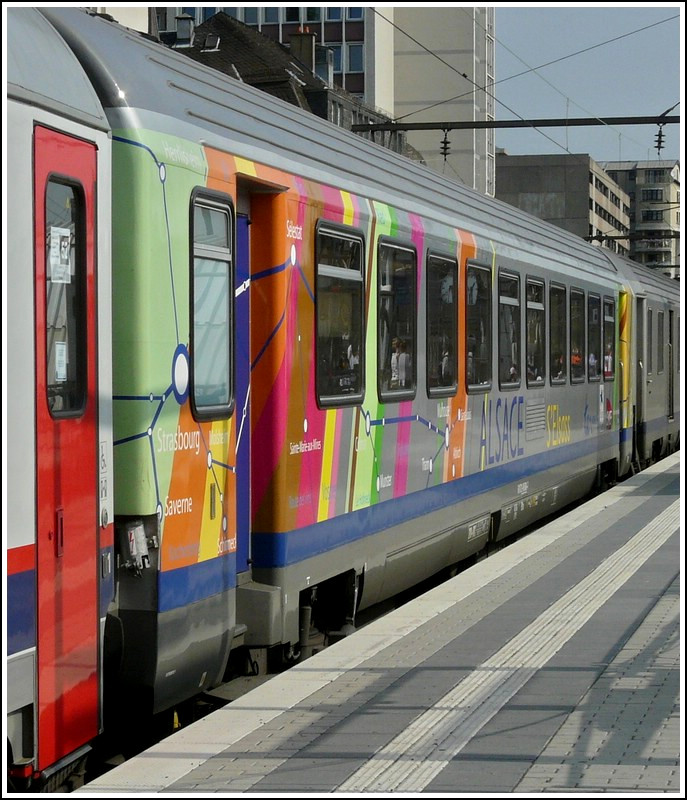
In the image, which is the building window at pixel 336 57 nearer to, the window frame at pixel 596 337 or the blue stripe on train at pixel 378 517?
the window frame at pixel 596 337

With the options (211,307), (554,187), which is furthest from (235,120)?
(554,187)

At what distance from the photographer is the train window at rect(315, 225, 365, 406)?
8.62 meters

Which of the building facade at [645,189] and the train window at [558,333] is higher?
the building facade at [645,189]

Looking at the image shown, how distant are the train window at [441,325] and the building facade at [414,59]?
243ft

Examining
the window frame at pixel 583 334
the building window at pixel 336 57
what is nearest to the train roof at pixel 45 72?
the window frame at pixel 583 334

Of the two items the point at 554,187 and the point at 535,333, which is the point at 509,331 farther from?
the point at 554,187

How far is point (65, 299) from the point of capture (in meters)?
5.76

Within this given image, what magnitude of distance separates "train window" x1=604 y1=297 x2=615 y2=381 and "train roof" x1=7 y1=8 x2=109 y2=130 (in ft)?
46.3

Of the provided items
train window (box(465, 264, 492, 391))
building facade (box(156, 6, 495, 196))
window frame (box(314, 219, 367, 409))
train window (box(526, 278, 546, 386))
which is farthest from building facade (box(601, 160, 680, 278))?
window frame (box(314, 219, 367, 409))

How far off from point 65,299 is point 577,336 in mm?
12329

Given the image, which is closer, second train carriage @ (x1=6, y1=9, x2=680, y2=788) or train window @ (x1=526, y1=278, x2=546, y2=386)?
second train carriage @ (x1=6, y1=9, x2=680, y2=788)

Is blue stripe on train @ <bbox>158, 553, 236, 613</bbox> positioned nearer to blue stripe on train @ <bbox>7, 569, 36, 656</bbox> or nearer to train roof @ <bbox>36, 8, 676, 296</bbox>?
blue stripe on train @ <bbox>7, 569, 36, 656</bbox>

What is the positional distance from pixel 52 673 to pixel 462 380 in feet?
23.0

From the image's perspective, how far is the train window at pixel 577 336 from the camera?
673 inches
